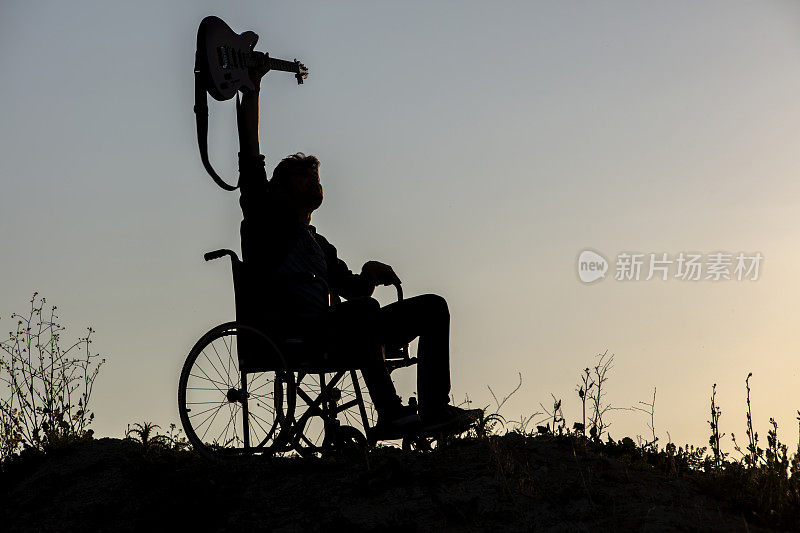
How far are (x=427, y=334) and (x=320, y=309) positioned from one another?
0.71 m

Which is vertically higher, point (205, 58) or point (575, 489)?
point (205, 58)

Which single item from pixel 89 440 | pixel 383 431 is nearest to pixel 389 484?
pixel 383 431

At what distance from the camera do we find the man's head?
6445 millimetres

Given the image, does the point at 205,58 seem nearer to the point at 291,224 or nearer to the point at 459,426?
the point at 291,224

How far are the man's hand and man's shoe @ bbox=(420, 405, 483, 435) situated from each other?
3.54ft

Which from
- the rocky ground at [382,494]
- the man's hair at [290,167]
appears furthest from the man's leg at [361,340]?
the man's hair at [290,167]

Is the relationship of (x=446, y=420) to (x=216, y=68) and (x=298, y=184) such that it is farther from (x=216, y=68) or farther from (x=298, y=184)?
(x=216, y=68)

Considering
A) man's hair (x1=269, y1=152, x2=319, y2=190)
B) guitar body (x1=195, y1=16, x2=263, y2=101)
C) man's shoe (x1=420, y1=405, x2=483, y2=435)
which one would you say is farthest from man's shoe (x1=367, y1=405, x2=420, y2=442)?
guitar body (x1=195, y1=16, x2=263, y2=101)

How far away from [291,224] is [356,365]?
106 centimetres

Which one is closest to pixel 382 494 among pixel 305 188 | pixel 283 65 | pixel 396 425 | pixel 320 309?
pixel 396 425

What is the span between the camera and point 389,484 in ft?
18.0

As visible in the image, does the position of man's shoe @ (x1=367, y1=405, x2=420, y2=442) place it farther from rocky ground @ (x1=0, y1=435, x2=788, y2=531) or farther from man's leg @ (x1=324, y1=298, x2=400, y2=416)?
rocky ground @ (x1=0, y1=435, x2=788, y2=531)

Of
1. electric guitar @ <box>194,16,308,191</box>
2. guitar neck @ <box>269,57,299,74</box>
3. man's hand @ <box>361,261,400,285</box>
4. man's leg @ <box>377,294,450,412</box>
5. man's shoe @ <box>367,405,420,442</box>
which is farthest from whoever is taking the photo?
guitar neck @ <box>269,57,299,74</box>

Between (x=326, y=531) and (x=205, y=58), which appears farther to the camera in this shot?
(x=205, y=58)
